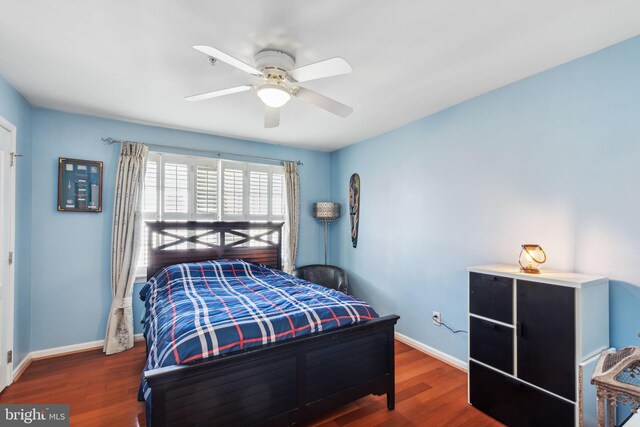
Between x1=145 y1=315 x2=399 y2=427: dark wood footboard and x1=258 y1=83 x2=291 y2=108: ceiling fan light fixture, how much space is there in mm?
1592

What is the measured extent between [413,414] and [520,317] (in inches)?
41.0

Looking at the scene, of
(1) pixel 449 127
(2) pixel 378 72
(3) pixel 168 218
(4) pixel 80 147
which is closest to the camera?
(2) pixel 378 72

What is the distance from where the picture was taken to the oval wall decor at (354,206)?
431cm

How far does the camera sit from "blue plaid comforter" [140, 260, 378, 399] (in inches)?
A: 67.4

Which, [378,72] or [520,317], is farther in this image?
[378,72]

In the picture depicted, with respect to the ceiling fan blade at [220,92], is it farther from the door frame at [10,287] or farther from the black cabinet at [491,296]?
the black cabinet at [491,296]

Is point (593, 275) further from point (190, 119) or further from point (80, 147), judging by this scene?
point (80, 147)

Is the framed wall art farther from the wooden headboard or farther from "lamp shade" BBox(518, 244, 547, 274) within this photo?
"lamp shade" BBox(518, 244, 547, 274)

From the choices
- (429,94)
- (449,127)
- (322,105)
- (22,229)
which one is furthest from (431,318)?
(22,229)

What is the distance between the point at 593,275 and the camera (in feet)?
6.55

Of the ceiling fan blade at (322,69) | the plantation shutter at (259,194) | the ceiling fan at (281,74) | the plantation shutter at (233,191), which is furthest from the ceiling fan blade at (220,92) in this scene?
the plantation shutter at (259,194)

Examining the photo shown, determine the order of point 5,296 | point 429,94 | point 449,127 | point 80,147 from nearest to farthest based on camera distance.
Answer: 1. point 5,296
2. point 429,94
3. point 449,127
4. point 80,147

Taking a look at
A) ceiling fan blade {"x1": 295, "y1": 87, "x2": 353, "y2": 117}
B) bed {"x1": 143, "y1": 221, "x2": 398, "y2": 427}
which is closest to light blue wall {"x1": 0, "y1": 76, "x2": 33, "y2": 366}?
bed {"x1": 143, "y1": 221, "x2": 398, "y2": 427}

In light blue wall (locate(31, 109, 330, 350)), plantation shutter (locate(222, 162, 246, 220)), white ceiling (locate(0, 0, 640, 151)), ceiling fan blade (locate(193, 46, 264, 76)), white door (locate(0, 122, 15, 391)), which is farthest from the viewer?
plantation shutter (locate(222, 162, 246, 220))
